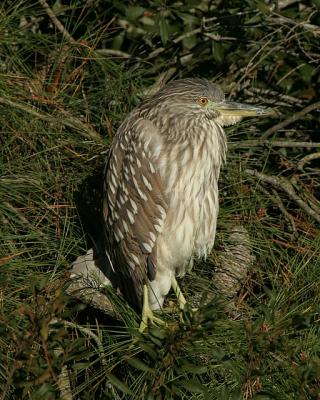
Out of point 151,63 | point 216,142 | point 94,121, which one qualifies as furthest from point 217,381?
point 151,63

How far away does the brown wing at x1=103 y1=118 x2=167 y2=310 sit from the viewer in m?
3.69

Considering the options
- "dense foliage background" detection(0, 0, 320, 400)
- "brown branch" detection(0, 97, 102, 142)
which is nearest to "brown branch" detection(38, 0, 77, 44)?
"dense foliage background" detection(0, 0, 320, 400)

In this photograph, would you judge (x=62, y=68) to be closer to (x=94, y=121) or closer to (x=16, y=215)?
(x=94, y=121)

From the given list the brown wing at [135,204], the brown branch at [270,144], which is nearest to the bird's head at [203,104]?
the brown wing at [135,204]

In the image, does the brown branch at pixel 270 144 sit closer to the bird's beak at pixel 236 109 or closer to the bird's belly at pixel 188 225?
the bird's beak at pixel 236 109

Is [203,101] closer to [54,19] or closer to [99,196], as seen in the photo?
[99,196]

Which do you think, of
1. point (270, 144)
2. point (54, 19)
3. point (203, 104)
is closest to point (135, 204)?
point (203, 104)

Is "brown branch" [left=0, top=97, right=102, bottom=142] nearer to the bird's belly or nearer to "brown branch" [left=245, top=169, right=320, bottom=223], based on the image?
the bird's belly

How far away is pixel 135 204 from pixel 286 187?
0.78 metres

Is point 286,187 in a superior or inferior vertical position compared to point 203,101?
inferior

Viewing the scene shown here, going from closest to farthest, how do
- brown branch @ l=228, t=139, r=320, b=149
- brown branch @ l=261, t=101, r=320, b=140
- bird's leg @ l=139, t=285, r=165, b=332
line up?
bird's leg @ l=139, t=285, r=165, b=332 → brown branch @ l=228, t=139, r=320, b=149 → brown branch @ l=261, t=101, r=320, b=140

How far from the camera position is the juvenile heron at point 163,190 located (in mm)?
3688

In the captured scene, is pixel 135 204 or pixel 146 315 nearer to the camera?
pixel 146 315

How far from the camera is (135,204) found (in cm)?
372
